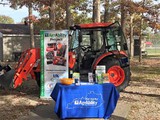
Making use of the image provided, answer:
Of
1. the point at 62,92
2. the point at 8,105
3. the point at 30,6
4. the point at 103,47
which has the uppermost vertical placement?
the point at 30,6

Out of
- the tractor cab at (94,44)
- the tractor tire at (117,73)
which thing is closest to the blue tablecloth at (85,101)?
the tractor cab at (94,44)

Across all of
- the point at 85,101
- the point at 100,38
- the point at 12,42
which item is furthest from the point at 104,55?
the point at 12,42

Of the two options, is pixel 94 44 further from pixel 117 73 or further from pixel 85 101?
pixel 85 101

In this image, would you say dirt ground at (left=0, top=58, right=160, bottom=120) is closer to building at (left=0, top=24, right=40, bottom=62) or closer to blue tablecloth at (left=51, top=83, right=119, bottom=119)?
blue tablecloth at (left=51, top=83, right=119, bottom=119)

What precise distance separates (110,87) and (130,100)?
91.5 inches

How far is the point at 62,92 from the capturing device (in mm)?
6953

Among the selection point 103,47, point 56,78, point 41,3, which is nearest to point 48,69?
point 56,78

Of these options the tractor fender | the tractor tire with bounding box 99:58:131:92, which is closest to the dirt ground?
the tractor tire with bounding box 99:58:131:92

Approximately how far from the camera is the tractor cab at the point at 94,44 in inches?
405

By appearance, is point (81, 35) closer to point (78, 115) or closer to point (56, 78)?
point (56, 78)

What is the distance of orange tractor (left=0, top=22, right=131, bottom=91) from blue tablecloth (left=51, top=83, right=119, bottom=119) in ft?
9.23

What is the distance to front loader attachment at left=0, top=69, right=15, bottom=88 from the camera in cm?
949

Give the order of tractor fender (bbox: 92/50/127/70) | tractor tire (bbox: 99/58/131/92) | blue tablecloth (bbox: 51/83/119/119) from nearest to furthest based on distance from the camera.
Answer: blue tablecloth (bbox: 51/83/119/119)
tractor fender (bbox: 92/50/127/70)
tractor tire (bbox: 99/58/131/92)

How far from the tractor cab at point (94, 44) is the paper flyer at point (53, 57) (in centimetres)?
100
